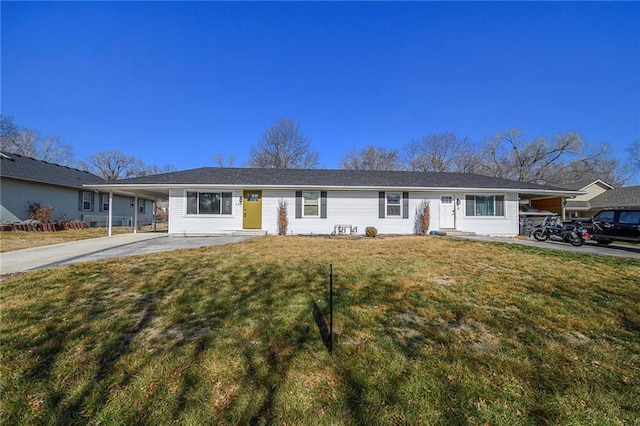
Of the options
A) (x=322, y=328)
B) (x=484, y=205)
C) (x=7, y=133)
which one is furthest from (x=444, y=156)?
(x=7, y=133)

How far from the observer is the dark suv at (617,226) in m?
9.33

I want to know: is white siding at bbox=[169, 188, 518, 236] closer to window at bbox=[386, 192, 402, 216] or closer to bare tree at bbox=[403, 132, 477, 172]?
window at bbox=[386, 192, 402, 216]

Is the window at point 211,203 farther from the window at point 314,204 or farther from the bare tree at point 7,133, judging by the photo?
the bare tree at point 7,133

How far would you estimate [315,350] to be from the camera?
2.53 meters

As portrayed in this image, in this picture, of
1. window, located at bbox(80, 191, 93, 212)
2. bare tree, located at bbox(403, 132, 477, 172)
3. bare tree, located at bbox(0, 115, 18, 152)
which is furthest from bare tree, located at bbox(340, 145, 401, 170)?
bare tree, located at bbox(0, 115, 18, 152)

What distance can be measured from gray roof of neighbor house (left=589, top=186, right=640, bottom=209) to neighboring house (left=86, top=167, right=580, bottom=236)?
16.4 metres

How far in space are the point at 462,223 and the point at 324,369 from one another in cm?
1352

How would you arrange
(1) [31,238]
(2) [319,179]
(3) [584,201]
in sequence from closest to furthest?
1. (1) [31,238]
2. (2) [319,179]
3. (3) [584,201]

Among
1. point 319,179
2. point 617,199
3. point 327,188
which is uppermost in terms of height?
point 319,179

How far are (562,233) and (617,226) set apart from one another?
158cm

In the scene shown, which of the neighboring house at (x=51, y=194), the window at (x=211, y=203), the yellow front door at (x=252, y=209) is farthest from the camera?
the neighboring house at (x=51, y=194)

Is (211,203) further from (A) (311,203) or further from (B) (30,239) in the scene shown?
(B) (30,239)

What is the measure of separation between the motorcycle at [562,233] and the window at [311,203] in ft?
32.2

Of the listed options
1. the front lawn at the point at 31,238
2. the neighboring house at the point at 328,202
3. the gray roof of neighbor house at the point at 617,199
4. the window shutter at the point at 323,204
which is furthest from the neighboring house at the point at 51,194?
the gray roof of neighbor house at the point at 617,199
